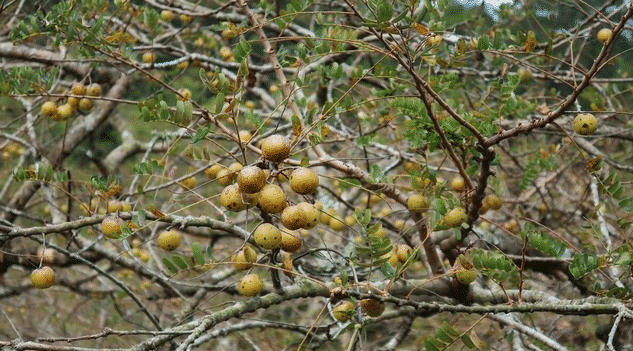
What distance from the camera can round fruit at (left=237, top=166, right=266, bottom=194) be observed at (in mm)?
1433

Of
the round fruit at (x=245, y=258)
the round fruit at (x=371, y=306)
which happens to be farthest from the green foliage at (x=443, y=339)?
the round fruit at (x=245, y=258)

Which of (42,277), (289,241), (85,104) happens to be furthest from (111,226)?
(85,104)

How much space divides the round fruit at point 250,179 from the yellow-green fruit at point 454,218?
74cm

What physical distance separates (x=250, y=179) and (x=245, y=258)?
31cm

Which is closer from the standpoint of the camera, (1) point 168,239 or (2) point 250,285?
(2) point 250,285

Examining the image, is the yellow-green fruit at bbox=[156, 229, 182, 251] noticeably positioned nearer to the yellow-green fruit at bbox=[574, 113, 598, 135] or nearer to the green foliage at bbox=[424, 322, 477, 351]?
the green foliage at bbox=[424, 322, 477, 351]

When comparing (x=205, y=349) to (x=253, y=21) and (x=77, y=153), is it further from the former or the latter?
(x=77, y=153)

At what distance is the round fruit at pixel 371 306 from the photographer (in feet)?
5.62

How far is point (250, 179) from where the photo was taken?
143 cm

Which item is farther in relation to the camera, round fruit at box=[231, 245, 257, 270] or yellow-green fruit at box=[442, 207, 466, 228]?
yellow-green fruit at box=[442, 207, 466, 228]

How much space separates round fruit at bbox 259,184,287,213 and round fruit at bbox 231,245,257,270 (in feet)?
0.51

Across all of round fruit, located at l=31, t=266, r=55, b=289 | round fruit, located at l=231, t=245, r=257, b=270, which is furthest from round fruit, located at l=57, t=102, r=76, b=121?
round fruit, located at l=231, t=245, r=257, b=270

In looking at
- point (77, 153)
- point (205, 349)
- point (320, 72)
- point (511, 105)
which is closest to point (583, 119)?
point (511, 105)

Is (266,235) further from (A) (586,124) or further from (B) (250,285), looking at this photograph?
(A) (586,124)
